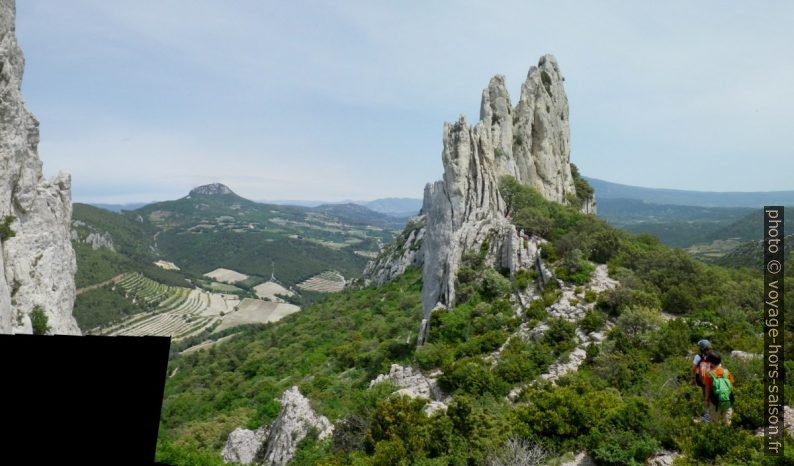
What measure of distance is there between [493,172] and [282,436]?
25.0 metres

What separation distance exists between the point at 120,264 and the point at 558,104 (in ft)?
527

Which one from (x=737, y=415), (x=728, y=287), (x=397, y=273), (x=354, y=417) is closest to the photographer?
(x=737, y=415)

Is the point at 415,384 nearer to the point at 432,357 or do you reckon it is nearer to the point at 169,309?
the point at 432,357

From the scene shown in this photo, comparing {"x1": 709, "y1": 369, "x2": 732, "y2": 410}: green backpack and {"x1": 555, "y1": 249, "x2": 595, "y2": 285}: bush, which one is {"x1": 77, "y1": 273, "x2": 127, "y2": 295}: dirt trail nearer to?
{"x1": 555, "y1": 249, "x2": 595, "y2": 285}: bush

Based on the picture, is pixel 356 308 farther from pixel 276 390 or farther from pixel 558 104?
pixel 558 104

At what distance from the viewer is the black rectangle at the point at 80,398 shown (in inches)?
112

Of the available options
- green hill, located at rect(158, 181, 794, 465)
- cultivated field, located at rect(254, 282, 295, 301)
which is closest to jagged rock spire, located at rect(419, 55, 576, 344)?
green hill, located at rect(158, 181, 794, 465)

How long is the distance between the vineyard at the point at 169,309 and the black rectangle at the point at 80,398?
12287cm

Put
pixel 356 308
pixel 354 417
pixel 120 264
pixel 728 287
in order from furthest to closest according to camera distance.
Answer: pixel 120 264 → pixel 356 308 → pixel 728 287 → pixel 354 417

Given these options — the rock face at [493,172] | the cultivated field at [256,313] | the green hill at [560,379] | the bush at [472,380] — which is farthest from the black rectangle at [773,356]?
the cultivated field at [256,313]

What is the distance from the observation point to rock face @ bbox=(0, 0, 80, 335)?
30.6 meters

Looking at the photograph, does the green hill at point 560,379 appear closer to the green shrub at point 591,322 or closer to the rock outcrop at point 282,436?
the green shrub at point 591,322

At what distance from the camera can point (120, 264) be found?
154375mm

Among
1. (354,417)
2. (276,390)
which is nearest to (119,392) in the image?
(354,417)
